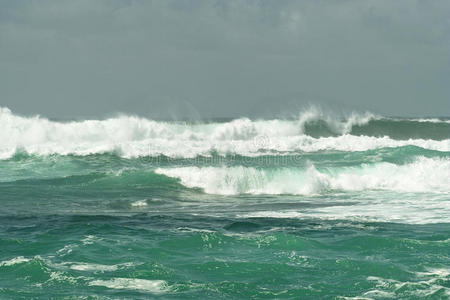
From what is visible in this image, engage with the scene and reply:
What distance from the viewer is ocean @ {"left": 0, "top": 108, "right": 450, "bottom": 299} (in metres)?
10.4

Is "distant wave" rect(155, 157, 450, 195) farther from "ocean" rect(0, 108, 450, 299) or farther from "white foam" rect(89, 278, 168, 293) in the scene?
"white foam" rect(89, 278, 168, 293)

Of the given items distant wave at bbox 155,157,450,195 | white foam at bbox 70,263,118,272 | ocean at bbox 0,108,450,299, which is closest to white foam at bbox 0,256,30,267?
ocean at bbox 0,108,450,299

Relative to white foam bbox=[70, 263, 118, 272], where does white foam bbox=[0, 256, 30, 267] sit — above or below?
above

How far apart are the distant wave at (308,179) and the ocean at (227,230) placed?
2.4 inches

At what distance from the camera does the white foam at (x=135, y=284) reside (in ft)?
33.7

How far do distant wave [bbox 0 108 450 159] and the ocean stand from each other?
4.69m

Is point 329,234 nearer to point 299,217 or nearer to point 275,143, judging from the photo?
point 299,217

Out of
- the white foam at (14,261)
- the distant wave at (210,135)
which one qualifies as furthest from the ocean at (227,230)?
the distant wave at (210,135)

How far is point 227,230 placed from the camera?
1464cm

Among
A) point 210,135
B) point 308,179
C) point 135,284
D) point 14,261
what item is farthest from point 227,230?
point 210,135

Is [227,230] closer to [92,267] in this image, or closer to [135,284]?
[92,267]

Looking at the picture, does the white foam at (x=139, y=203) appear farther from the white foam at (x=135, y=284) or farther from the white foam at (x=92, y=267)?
the white foam at (x=135, y=284)

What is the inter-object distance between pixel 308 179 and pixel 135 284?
1380 cm

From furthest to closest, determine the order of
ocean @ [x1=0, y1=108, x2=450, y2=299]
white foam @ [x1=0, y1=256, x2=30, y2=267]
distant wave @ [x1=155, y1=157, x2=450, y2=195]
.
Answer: distant wave @ [x1=155, y1=157, x2=450, y2=195] → white foam @ [x1=0, y1=256, x2=30, y2=267] → ocean @ [x1=0, y1=108, x2=450, y2=299]
